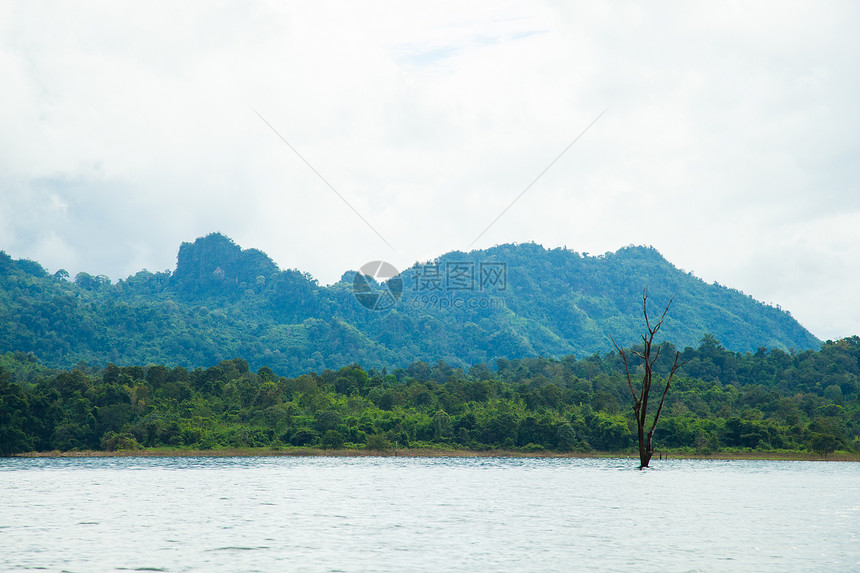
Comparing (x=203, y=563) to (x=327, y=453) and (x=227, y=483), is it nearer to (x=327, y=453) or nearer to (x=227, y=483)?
(x=227, y=483)

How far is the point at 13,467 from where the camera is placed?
253ft

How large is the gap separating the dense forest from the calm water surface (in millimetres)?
24968

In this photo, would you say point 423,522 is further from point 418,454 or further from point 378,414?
point 378,414

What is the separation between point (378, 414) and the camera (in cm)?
11012

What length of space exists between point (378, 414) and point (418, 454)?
1286 centimetres

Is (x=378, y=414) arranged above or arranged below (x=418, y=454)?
above

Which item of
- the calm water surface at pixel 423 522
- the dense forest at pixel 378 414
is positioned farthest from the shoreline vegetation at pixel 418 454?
the calm water surface at pixel 423 522

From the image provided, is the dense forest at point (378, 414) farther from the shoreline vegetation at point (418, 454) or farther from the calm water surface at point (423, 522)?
the calm water surface at point (423, 522)

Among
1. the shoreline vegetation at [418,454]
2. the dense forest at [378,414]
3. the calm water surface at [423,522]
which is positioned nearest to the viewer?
the calm water surface at [423,522]

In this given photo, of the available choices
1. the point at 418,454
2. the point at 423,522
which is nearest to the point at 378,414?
the point at 418,454

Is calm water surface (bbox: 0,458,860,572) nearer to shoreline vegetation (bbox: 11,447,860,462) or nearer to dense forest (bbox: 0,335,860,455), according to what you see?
shoreline vegetation (bbox: 11,447,860,462)

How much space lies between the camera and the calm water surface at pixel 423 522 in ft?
94.0

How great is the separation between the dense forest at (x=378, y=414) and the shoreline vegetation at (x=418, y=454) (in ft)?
2.99

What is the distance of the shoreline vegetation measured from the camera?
95875mm
